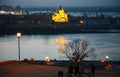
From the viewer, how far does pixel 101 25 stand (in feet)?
113

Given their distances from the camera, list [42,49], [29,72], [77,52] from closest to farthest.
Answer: [29,72], [77,52], [42,49]

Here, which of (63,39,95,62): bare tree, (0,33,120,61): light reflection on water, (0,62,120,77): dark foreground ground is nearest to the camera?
(0,62,120,77): dark foreground ground

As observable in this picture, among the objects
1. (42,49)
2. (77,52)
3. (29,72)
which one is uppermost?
(29,72)

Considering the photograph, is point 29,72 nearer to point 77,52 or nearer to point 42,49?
point 77,52

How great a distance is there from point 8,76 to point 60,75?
568 millimetres

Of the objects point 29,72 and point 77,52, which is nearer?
point 29,72

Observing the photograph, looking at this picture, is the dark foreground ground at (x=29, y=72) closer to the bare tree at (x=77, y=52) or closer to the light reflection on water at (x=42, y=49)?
the bare tree at (x=77, y=52)

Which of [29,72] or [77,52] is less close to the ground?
[29,72]

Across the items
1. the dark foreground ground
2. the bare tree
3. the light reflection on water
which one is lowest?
the light reflection on water

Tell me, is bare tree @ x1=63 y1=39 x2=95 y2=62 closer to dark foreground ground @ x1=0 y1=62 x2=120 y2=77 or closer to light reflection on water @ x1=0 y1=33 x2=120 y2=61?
light reflection on water @ x1=0 y1=33 x2=120 y2=61

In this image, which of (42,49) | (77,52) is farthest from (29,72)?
(42,49)

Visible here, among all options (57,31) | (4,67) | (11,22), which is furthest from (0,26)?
(4,67)

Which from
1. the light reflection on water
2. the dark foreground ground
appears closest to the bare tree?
the light reflection on water

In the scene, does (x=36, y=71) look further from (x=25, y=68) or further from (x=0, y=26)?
(x=0, y=26)
